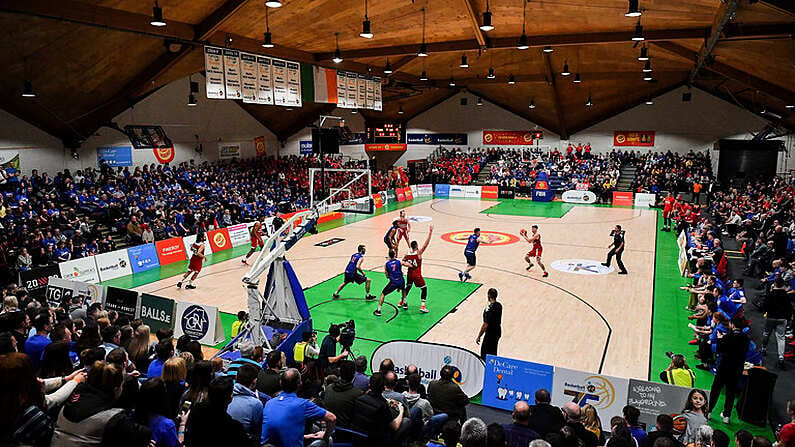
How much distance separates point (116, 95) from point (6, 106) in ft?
12.7

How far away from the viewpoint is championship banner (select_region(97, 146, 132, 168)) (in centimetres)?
2486

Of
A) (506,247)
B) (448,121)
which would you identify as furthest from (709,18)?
(448,121)

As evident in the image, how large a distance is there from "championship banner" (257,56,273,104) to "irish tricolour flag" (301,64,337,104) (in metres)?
2.27

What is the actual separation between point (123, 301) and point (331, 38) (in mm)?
13142

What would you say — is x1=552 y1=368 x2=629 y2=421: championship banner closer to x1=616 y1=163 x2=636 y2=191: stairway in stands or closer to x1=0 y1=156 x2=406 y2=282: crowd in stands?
x1=0 y1=156 x2=406 y2=282: crowd in stands

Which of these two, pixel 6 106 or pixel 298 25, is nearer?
pixel 298 25

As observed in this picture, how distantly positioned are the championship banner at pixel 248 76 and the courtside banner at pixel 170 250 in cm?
565

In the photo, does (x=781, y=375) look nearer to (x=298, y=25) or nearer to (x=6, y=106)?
(x=298, y=25)

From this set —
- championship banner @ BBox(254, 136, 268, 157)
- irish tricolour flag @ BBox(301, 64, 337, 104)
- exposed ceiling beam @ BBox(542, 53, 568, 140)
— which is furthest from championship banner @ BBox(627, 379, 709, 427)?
championship banner @ BBox(254, 136, 268, 157)

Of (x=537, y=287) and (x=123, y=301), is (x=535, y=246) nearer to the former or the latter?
(x=537, y=287)

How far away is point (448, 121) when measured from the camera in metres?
45.8

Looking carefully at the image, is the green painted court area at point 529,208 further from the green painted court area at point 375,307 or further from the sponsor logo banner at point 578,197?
the green painted court area at point 375,307

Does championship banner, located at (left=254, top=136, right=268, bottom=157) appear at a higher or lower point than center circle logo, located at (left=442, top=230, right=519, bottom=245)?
A: higher

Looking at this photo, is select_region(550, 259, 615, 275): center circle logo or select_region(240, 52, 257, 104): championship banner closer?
select_region(550, 259, 615, 275): center circle logo
